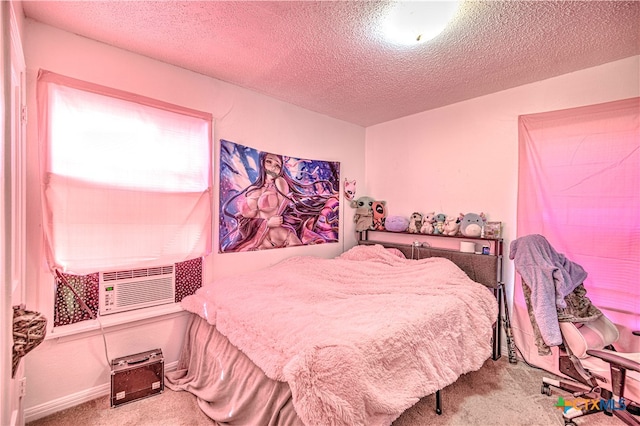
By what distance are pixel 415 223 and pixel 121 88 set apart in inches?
118

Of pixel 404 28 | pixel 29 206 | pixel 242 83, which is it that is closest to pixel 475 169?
pixel 404 28

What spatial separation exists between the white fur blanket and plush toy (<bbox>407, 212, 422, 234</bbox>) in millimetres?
523

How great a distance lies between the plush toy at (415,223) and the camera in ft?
10.6

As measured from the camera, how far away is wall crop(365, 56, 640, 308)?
229cm

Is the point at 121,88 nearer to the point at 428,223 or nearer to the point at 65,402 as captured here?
the point at 65,402

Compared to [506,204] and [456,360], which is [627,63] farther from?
[456,360]

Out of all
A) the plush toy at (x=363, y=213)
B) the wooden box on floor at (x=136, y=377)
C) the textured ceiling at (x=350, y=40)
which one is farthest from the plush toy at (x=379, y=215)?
the wooden box on floor at (x=136, y=377)

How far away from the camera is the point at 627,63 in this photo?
6.93ft

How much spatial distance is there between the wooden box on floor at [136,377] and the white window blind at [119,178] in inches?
26.2

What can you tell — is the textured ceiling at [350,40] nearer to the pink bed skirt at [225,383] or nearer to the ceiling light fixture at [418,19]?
the ceiling light fixture at [418,19]

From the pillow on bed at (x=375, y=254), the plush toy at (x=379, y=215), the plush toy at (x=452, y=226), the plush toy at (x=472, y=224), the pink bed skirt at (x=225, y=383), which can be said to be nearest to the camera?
the pink bed skirt at (x=225, y=383)

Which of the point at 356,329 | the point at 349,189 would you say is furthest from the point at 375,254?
the point at 356,329

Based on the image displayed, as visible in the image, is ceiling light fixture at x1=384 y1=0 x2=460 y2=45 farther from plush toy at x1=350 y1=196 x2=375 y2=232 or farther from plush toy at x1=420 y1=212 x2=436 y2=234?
plush toy at x1=350 y1=196 x2=375 y2=232

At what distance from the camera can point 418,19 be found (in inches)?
64.1
